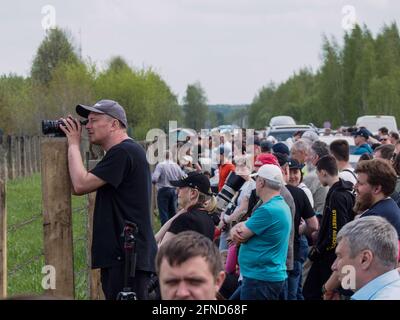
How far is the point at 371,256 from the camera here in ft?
18.0

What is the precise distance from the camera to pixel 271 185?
8516 mm

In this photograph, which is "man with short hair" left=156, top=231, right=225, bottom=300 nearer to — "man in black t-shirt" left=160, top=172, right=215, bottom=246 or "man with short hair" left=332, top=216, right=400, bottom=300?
"man with short hair" left=332, top=216, right=400, bottom=300

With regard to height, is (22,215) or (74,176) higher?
(74,176)

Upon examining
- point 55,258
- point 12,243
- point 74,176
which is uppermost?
point 74,176

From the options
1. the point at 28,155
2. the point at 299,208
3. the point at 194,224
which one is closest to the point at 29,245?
the point at 299,208

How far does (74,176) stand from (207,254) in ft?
7.20

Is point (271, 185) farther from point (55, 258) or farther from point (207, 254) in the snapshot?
point (207, 254)

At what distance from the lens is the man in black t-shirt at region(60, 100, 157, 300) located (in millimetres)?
6730

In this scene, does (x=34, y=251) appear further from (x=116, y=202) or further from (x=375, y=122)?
(x=375, y=122)

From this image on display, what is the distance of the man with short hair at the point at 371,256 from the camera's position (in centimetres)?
536

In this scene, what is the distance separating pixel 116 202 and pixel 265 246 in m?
2.00

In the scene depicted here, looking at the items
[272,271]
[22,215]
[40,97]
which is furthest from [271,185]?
[40,97]

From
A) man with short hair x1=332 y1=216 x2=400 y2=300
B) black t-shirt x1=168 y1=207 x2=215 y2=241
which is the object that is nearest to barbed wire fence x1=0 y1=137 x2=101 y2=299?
black t-shirt x1=168 y1=207 x2=215 y2=241

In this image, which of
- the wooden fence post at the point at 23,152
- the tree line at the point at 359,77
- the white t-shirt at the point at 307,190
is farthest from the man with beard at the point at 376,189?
the tree line at the point at 359,77
